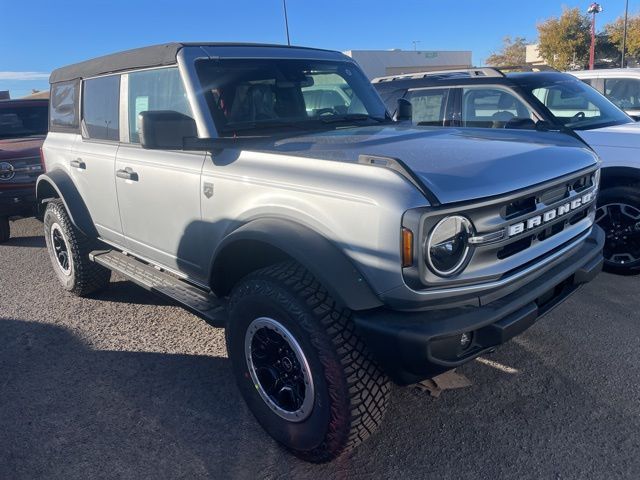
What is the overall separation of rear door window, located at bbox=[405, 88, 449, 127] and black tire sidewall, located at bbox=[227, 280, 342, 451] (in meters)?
3.78

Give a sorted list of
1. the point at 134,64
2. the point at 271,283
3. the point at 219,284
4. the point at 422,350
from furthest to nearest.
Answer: the point at 134,64 → the point at 219,284 → the point at 271,283 → the point at 422,350

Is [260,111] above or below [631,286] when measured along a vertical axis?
above

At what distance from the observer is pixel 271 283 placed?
262cm

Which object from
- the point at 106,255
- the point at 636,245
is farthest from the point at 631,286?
the point at 106,255

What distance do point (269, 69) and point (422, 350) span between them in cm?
229

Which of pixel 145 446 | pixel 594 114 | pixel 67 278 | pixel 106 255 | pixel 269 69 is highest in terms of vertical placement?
pixel 269 69

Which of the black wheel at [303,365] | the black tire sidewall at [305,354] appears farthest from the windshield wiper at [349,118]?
the black tire sidewall at [305,354]

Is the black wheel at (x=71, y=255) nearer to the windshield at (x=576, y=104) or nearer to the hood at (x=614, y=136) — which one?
the windshield at (x=576, y=104)

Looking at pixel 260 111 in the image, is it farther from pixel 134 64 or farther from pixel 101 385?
pixel 101 385

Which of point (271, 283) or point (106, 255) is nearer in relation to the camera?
point (271, 283)

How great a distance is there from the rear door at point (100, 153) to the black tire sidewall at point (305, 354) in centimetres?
172

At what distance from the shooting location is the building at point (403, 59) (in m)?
41.8

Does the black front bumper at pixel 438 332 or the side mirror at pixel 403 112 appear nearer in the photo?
the black front bumper at pixel 438 332

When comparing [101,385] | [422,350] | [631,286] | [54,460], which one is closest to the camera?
[422,350]
